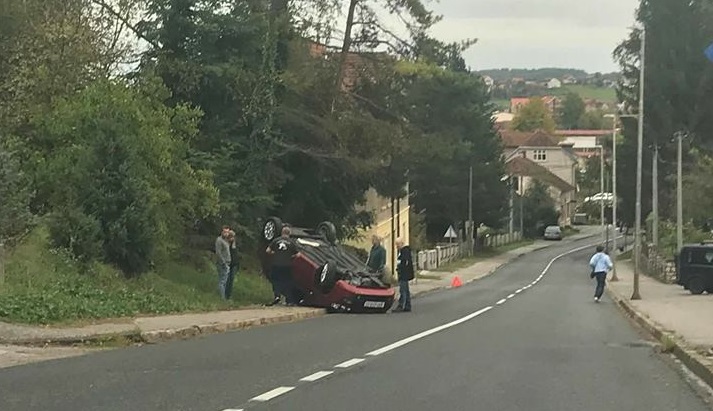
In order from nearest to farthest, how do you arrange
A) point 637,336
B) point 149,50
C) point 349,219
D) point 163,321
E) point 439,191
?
point 163,321, point 637,336, point 149,50, point 349,219, point 439,191

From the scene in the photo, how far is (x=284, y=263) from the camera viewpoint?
25.7 metres

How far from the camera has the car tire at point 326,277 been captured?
1007 inches

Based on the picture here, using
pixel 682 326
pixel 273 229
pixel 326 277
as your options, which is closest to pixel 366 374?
pixel 682 326

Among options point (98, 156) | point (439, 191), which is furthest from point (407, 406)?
point (439, 191)

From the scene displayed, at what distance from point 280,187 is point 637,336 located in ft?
52.1

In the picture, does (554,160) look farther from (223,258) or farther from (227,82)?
(223,258)

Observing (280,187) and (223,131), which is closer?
(223,131)

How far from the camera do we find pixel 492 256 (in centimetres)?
9550

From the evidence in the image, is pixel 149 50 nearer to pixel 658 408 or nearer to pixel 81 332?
pixel 81 332

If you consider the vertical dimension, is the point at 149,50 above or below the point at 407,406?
above

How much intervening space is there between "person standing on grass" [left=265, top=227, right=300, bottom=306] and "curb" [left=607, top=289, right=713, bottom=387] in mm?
7859

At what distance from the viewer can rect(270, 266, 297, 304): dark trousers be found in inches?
1016

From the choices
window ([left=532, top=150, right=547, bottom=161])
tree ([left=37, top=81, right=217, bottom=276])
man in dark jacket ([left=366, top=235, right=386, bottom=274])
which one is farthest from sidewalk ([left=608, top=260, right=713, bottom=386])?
window ([left=532, top=150, right=547, bottom=161])

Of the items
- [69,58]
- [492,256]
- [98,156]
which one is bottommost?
[492,256]
